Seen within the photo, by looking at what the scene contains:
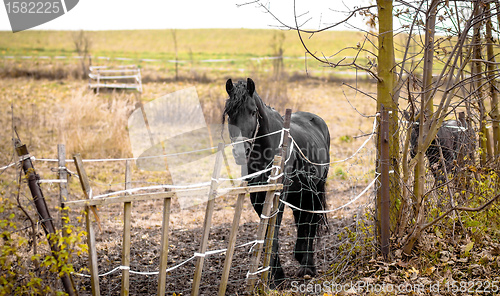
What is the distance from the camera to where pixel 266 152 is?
451 centimetres

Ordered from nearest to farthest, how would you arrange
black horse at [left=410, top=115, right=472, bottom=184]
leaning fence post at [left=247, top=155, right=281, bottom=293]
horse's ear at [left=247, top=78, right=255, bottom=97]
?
1. leaning fence post at [left=247, top=155, right=281, bottom=293]
2. horse's ear at [left=247, top=78, right=255, bottom=97]
3. black horse at [left=410, top=115, right=472, bottom=184]

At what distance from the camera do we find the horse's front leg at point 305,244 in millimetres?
5009

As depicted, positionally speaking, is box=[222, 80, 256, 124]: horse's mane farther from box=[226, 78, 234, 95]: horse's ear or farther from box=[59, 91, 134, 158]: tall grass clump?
box=[59, 91, 134, 158]: tall grass clump

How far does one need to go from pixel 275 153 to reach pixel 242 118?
27.0 inches

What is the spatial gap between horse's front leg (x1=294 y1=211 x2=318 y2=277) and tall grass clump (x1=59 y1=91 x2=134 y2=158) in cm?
688

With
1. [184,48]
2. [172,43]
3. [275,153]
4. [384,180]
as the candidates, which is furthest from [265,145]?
[172,43]

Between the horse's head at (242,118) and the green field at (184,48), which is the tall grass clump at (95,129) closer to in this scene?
the horse's head at (242,118)

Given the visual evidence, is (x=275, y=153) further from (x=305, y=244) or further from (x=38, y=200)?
(x=38, y=200)

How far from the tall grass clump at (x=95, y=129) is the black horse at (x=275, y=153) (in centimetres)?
679

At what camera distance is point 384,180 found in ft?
13.4

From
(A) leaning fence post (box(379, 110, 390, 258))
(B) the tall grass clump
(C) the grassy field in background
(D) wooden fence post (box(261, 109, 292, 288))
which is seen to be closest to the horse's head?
(D) wooden fence post (box(261, 109, 292, 288))

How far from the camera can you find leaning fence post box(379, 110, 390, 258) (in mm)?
4062

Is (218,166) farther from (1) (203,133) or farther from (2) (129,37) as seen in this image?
(2) (129,37)

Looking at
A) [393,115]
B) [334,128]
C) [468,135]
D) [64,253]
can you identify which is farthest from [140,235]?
[334,128]
